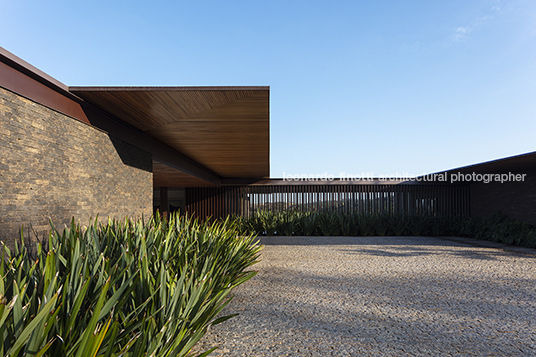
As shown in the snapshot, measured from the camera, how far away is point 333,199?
13.9 meters

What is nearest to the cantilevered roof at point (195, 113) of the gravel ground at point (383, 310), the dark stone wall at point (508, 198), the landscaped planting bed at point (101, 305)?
the landscaped planting bed at point (101, 305)

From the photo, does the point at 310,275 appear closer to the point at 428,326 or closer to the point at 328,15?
the point at 428,326

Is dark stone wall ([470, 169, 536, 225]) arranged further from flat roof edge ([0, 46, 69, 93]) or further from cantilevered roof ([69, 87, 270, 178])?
flat roof edge ([0, 46, 69, 93])

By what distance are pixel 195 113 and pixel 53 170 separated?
2179 millimetres

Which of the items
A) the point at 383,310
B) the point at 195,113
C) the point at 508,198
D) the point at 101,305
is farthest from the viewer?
the point at 508,198

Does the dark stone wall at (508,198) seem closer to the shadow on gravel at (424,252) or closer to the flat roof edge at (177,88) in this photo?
the shadow on gravel at (424,252)

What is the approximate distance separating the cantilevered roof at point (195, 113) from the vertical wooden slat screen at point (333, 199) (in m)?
6.03

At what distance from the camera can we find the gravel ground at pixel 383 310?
96.3 inches

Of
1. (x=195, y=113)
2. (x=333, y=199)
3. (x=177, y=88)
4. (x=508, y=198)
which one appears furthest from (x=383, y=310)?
(x=333, y=199)

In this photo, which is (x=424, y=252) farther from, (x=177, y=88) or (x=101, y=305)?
(x=101, y=305)

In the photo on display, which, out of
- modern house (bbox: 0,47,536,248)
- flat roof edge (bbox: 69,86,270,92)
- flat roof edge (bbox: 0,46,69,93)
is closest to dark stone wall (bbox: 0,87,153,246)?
modern house (bbox: 0,47,536,248)

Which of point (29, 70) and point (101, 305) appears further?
point (29, 70)

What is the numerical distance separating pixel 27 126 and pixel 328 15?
248 inches

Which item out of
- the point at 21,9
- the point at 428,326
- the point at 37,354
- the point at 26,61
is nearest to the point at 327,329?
the point at 428,326
